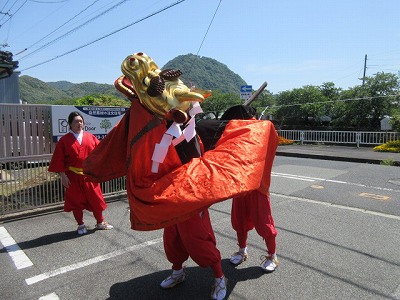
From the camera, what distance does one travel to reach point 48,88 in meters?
112

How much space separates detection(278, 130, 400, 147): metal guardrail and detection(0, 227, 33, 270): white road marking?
15237mm

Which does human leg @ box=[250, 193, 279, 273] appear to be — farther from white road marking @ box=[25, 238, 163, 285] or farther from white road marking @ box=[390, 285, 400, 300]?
white road marking @ box=[25, 238, 163, 285]

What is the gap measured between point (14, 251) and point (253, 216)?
2.84 m

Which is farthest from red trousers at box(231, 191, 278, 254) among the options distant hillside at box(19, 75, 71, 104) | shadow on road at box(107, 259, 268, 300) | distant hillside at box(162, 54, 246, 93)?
distant hillside at box(19, 75, 71, 104)

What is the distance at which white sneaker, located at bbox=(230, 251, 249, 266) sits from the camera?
3.34 m

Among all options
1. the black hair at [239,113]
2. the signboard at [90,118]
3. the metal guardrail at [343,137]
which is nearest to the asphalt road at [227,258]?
the signboard at [90,118]

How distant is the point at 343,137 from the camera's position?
16422 mm

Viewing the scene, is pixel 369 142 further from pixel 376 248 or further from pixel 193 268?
pixel 193 268

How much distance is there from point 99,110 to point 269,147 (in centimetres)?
408

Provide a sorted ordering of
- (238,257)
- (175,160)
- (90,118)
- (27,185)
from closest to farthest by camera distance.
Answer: (175,160), (238,257), (27,185), (90,118)

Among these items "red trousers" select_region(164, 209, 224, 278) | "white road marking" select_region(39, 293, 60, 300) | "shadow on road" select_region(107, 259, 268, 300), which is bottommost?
"white road marking" select_region(39, 293, 60, 300)

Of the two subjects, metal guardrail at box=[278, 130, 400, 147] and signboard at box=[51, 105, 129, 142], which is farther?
metal guardrail at box=[278, 130, 400, 147]

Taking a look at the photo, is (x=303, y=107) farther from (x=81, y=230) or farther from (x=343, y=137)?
(x=81, y=230)

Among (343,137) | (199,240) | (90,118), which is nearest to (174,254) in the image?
(199,240)
